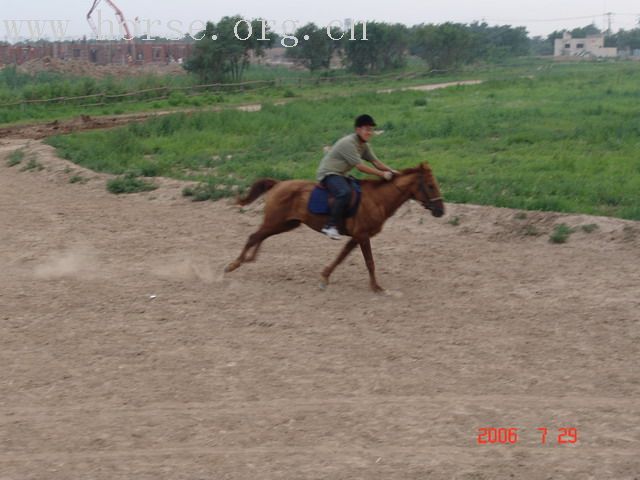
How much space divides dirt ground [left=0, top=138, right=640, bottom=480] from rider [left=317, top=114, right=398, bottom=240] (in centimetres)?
94

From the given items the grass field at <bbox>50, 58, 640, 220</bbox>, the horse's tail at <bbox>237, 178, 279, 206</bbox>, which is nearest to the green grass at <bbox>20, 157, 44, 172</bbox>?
the grass field at <bbox>50, 58, 640, 220</bbox>

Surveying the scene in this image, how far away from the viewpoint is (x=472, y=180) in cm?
1581

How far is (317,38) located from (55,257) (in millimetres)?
52740

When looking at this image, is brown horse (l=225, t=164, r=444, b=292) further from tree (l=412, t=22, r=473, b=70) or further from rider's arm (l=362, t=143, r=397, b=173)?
tree (l=412, t=22, r=473, b=70)

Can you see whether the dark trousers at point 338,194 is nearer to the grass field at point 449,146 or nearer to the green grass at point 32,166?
the grass field at point 449,146

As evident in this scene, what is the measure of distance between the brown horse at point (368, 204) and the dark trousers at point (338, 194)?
0.15 metres

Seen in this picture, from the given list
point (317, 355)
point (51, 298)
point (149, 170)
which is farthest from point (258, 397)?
point (149, 170)

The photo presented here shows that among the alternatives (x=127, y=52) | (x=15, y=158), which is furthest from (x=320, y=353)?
(x=127, y=52)

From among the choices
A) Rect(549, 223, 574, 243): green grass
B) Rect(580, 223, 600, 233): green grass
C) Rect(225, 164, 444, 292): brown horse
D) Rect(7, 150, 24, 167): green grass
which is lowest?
Rect(7, 150, 24, 167): green grass

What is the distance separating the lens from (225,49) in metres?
49.4

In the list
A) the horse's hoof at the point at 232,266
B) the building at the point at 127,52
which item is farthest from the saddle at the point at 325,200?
the building at the point at 127,52

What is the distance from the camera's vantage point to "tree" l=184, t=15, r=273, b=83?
161 ft

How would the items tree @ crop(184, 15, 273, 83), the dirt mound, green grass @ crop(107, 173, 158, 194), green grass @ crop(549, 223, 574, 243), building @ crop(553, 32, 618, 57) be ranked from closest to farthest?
1. green grass @ crop(549, 223, 574, 243)
2. green grass @ crop(107, 173, 158, 194)
3. tree @ crop(184, 15, 273, 83)
4. the dirt mound
5. building @ crop(553, 32, 618, 57)

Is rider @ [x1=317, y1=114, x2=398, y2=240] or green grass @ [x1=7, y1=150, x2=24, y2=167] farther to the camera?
green grass @ [x1=7, y1=150, x2=24, y2=167]
